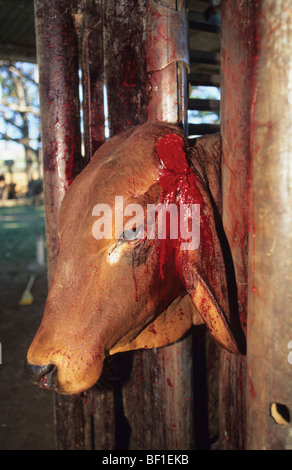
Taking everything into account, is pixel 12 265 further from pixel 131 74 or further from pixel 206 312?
pixel 206 312

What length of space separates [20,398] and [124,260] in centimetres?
290

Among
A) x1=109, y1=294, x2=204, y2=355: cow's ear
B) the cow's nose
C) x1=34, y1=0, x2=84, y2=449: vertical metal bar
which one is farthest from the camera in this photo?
x1=34, y1=0, x2=84, y2=449: vertical metal bar

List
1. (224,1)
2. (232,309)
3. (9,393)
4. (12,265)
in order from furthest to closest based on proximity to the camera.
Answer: (12,265) < (9,393) < (232,309) < (224,1)

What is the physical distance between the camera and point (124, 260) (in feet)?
4.49

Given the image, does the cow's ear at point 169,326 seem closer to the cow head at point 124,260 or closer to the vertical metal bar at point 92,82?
the cow head at point 124,260

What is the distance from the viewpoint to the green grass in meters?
8.57

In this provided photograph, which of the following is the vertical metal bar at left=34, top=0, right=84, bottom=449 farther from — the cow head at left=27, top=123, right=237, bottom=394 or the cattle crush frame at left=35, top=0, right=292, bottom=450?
the cow head at left=27, top=123, right=237, bottom=394

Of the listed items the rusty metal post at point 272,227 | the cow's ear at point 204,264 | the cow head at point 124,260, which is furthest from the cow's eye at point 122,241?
the rusty metal post at point 272,227

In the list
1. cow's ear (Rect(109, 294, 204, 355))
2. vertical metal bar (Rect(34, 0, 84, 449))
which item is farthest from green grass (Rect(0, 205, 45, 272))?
cow's ear (Rect(109, 294, 204, 355))

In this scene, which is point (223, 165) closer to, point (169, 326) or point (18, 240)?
point (169, 326)

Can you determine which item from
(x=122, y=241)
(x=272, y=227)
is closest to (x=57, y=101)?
(x=122, y=241)

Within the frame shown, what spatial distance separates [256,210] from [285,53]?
418 mm

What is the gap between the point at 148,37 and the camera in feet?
5.68

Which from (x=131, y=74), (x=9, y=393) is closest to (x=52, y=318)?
(x=131, y=74)
